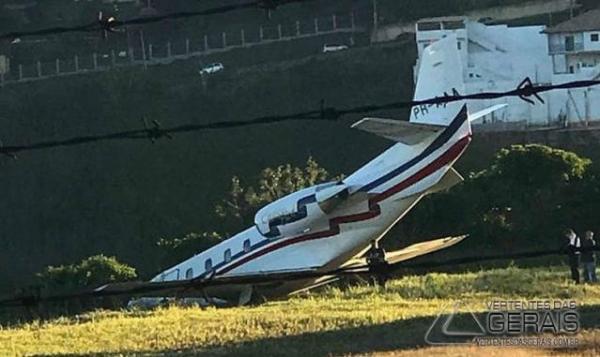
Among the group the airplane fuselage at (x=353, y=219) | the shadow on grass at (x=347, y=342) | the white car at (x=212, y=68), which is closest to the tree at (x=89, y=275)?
the airplane fuselage at (x=353, y=219)

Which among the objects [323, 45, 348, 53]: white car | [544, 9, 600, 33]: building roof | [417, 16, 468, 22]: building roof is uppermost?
[417, 16, 468, 22]: building roof

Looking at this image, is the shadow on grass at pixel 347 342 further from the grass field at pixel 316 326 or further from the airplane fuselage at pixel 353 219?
the airplane fuselage at pixel 353 219

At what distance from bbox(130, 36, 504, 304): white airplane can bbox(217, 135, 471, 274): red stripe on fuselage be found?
0.02 metres

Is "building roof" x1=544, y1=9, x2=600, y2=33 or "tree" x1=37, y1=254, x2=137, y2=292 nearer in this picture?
"tree" x1=37, y1=254, x2=137, y2=292

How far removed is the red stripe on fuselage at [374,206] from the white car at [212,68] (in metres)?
28.2

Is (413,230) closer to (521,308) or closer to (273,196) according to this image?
(273,196)

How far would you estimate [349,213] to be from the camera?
2423cm

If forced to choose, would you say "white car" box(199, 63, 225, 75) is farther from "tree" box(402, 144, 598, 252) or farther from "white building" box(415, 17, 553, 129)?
"tree" box(402, 144, 598, 252)

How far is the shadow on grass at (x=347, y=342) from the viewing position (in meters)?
12.1

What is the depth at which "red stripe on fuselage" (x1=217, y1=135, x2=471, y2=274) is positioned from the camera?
75.4 feet

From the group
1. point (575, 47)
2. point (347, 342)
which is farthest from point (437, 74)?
point (575, 47)

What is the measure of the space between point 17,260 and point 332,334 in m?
26.2

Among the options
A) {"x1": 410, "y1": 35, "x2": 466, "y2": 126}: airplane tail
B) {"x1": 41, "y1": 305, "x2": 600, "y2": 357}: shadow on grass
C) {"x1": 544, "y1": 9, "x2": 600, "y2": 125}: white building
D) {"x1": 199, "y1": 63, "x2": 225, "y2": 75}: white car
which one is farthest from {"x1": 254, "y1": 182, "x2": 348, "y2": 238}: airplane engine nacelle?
{"x1": 199, "y1": 63, "x2": 225, "y2": 75}: white car

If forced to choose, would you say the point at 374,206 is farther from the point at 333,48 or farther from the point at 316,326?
the point at 333,48
